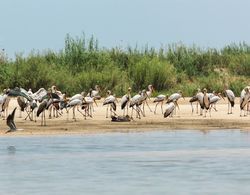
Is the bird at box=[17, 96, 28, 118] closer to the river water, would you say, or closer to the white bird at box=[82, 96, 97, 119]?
the white bird at box=[82, 96, 97, 119]

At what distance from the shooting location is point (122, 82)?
3684 centimetres

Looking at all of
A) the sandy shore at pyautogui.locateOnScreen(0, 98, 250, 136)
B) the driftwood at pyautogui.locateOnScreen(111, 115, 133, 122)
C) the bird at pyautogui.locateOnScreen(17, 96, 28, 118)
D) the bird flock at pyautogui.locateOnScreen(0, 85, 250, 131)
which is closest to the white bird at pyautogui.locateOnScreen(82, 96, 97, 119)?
the bird flock at pyautogui.locateOnScreen(0, 85, 250, 131)

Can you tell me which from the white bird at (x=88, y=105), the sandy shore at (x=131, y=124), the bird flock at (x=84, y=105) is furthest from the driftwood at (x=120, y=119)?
the white bird at (x=88, y=105)

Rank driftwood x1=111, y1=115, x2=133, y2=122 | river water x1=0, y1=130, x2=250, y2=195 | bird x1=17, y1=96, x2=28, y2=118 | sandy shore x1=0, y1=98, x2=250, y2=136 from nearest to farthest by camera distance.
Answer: river water x1=0, y1=130, x2=250, y2=195 < sandy shore x1=0, y1=98, x2=250, y2=136 < driftwood x1=111, y1=115, x2=133, y2=122 < bird x1=17, y1=96, x2=28, y2=118

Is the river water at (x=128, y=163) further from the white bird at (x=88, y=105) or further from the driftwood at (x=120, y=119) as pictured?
the white bird at (x=88, y=105)

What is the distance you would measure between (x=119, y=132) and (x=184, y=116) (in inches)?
190

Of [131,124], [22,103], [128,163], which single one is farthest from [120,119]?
[128,163]

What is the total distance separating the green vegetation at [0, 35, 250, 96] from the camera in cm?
3631

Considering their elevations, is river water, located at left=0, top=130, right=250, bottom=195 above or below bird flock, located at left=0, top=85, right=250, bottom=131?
below

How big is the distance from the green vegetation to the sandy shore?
22.5 ft

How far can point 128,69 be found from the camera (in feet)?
128


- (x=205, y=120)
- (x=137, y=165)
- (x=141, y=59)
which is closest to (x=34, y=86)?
(x=141, y=59)

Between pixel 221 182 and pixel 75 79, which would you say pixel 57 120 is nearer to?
pixel 75 79

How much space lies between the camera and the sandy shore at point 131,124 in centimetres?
2438
